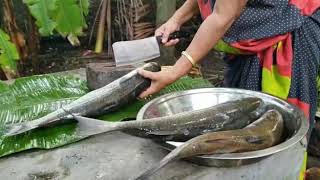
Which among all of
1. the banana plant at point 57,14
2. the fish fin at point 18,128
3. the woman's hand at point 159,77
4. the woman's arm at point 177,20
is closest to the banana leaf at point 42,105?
the fish fin at point 18,128

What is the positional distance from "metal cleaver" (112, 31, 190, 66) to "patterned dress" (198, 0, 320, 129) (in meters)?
0.29

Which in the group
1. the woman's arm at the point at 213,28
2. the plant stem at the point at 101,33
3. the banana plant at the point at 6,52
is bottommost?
the plant stem at the point at 101,33

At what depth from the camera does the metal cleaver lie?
1.89 m

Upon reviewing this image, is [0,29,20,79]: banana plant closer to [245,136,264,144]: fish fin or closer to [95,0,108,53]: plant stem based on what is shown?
[95,0,108,53]: plant stem

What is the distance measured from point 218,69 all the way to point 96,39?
4.12 feet

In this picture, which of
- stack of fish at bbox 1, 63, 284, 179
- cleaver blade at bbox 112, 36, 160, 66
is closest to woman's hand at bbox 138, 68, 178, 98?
cleaver blade at bbox 112, 36, 160, 66

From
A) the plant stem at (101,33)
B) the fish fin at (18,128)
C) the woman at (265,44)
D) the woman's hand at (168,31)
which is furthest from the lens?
the plant stem at (101,33)

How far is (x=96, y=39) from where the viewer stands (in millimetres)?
4426

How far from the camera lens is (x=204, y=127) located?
1522 mm

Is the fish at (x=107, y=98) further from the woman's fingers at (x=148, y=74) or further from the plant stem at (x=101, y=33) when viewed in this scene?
the plant stem at (x=101, y=33)

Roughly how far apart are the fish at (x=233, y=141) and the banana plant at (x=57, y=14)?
1.74 metres

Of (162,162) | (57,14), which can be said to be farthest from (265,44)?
(57,14)

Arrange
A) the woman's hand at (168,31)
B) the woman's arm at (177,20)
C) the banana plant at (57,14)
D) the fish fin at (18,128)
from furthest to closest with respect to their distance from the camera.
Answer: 1. the banana plant at (57,14)
2. the woman's arm at (177,20)
3. the woman's hand at (168,31)
4. the fish fin at (18,128)

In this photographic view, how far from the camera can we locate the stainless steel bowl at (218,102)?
137 cm
